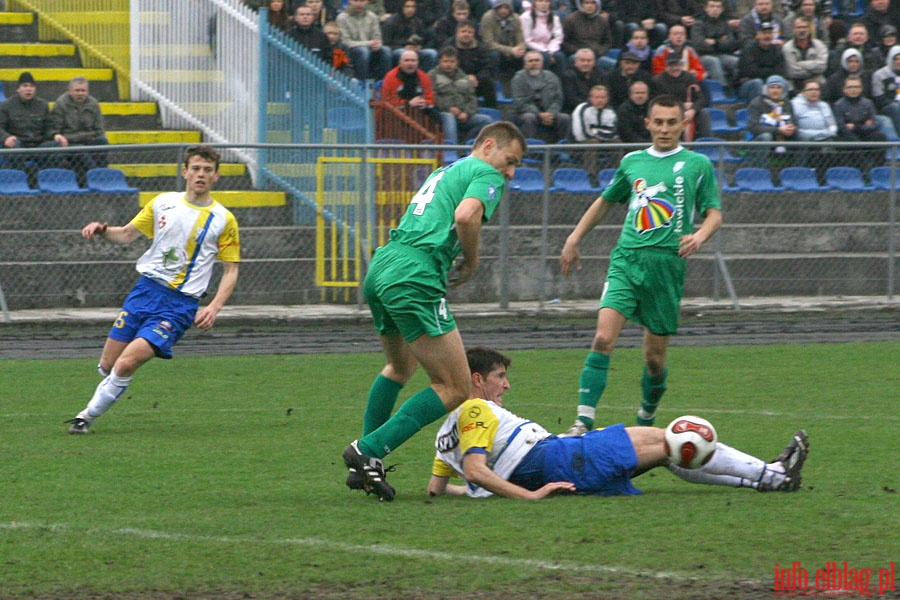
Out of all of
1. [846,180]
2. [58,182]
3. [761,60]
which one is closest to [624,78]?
[761,60]

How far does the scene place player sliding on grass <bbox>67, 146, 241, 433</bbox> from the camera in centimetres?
926

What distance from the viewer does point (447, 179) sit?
22.6ft

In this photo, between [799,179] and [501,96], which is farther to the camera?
[501,96]

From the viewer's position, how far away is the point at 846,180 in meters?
17.4

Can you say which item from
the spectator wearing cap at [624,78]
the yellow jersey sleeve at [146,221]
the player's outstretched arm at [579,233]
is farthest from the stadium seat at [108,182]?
the player's outstretched arm at [579,233]

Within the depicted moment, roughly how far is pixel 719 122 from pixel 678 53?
111cm

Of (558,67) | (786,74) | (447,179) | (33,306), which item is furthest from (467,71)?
(447,179)

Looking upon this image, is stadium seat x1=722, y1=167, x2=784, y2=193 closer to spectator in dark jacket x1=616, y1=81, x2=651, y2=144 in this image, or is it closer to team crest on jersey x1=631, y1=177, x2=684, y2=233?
spectator in dark jacket x1=616, y1=81, x2=651, y2=144

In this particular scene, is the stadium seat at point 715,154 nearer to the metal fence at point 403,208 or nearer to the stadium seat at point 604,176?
the metal fence at point 403,208

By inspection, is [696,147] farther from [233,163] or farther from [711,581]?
[711,581]

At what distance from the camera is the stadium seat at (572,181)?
16734 millimetres

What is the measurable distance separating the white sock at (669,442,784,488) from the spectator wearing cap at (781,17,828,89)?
14.0 m

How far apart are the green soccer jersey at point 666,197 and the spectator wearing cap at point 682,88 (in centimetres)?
935

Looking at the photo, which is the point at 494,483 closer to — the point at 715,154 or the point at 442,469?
the point at 442,469
